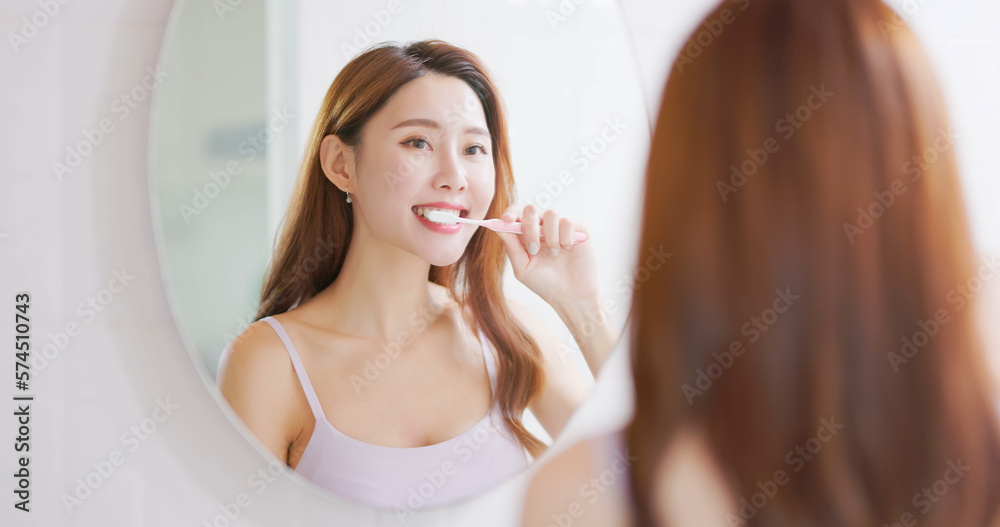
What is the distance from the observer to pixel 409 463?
72 cm

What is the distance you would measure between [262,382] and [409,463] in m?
→ 0.17

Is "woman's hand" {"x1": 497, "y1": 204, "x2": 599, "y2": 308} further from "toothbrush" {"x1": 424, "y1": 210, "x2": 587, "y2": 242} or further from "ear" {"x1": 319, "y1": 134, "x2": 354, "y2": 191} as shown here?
"ear" {"x1": 319, "y1": 134, "x2": 354, "y2": 191}

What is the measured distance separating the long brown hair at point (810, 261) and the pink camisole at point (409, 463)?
24 centimetres

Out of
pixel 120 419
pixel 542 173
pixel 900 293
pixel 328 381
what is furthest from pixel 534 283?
pixel 120 419

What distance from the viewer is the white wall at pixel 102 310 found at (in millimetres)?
740

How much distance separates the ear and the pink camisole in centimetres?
16

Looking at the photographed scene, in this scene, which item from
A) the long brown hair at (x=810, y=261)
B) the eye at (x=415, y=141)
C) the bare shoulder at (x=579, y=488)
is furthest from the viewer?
the bare shoulder at (x=579, y=488)

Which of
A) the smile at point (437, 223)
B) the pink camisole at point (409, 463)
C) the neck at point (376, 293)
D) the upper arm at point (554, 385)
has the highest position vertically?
the smile at point (437, 223)

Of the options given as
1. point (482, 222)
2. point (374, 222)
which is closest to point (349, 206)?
point (374, 222)

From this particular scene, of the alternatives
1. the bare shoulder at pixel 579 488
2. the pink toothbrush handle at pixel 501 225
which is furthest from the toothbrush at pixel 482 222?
the bare shoulder at pixel 579 488

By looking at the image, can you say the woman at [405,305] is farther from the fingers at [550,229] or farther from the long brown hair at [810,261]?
the long brown hair at [810,261]

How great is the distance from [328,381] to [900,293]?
519 millimetres

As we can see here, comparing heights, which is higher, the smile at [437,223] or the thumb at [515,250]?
the smile at [437,223]

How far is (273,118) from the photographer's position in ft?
2.27
